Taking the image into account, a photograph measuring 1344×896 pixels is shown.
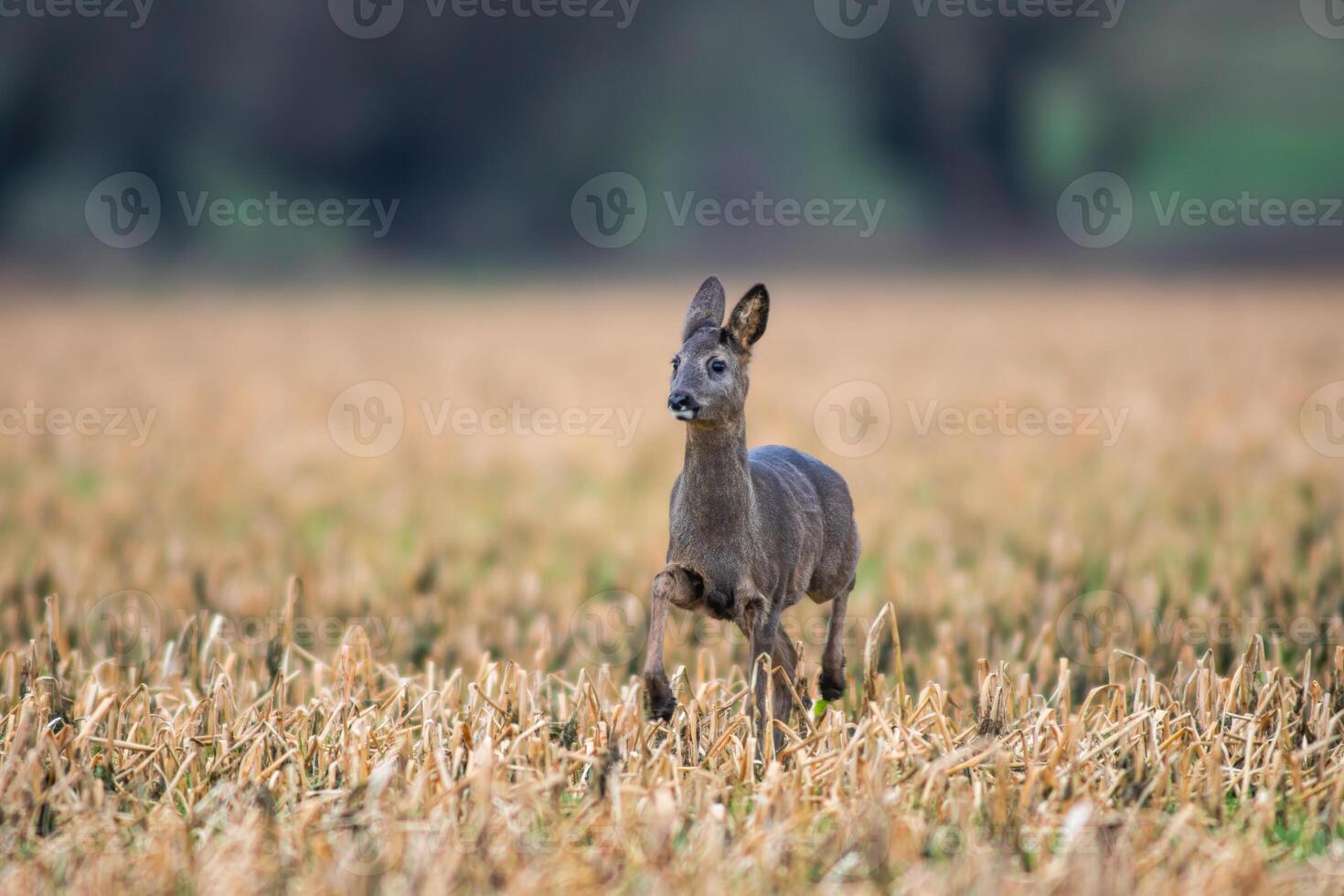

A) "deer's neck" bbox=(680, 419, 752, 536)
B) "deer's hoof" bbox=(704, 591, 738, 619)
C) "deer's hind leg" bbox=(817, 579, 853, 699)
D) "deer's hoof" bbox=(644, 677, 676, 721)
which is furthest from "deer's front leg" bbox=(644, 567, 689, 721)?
"deer's hind leg" bbox=(817, 579, 853, 699)

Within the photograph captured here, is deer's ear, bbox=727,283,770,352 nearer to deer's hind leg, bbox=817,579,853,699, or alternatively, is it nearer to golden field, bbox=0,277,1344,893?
deer's hind leg, bbox=817,579,853,699

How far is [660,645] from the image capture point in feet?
16.7

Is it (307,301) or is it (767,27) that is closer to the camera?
(307,301)

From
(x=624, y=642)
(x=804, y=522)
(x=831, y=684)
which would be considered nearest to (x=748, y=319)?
(x=804, y=522)

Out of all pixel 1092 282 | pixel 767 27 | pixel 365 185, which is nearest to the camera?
pixel 1092 282

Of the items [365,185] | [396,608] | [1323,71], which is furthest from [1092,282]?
[396,608]

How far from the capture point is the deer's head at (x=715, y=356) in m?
5.12

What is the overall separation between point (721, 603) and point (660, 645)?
1.23ft

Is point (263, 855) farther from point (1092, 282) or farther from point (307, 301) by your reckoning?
point (1092, 282)

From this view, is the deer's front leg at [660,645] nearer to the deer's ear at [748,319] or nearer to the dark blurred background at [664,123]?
the deer's ear at [748,319]

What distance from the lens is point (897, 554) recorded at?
39.5 feet

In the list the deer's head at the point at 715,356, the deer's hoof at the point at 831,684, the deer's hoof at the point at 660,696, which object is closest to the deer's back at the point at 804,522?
the deer's hoof at the point at 831,684

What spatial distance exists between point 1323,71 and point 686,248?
3447 centimetres

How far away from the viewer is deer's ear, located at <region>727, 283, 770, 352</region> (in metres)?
5.33
